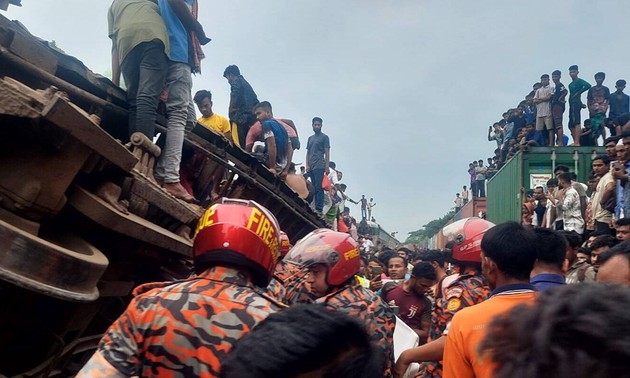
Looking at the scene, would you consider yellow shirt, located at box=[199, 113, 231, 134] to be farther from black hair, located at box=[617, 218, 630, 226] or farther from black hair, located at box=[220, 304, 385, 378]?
black hair, located at box=[220, 304, 385, 378]

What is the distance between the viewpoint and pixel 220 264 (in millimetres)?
2389

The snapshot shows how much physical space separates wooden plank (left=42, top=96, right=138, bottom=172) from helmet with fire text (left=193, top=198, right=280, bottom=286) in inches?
34.7

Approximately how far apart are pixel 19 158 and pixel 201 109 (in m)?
6.47

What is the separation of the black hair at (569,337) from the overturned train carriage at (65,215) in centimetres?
217

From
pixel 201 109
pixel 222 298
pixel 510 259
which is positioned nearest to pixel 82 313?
pixel 222 298

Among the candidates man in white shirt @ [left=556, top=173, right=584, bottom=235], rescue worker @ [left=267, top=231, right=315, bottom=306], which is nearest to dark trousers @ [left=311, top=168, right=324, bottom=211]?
man in white shirt @ [left=556, top=173, right=584, bottom=235]

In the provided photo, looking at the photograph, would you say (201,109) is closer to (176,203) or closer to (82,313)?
(176,203)

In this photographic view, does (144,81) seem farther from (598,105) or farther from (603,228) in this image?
(598,105)

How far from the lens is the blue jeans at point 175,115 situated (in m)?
4.92

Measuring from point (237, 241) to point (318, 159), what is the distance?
10.7 metres

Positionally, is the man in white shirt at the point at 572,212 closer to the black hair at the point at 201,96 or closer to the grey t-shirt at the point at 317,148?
the grey t-shirt at the point at 317,148

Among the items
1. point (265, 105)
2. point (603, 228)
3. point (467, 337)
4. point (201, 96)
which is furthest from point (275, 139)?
point (467, 337)

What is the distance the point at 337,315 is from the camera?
1.48 m

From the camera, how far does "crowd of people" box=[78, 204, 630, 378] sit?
1021mm
